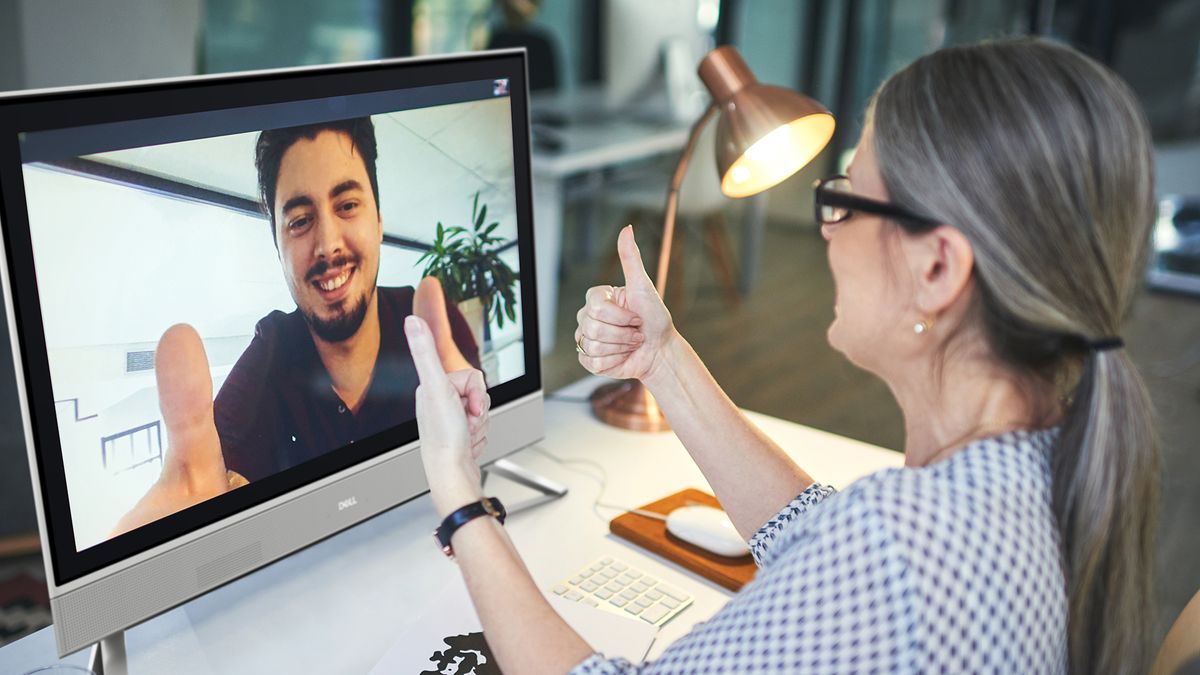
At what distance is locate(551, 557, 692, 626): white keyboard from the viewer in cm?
108

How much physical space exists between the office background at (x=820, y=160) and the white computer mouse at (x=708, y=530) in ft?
4.91

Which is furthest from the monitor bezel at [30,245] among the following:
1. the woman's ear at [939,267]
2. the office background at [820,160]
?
the office background at [820,160]

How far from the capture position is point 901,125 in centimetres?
76

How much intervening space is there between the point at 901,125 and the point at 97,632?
0.81 metres

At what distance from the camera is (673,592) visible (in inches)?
43.8

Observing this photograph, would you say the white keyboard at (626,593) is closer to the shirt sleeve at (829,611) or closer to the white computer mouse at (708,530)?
the white computer mouse at (708,530)

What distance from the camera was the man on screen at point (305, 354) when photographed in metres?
0.91

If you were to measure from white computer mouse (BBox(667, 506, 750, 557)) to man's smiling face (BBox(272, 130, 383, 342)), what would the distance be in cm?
45

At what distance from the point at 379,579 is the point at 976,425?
0.67 m

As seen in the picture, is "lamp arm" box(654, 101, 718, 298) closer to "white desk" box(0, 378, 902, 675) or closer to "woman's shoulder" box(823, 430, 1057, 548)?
"white desk" box(0, 378, 902, 675)

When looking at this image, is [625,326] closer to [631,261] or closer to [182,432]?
[631,261]

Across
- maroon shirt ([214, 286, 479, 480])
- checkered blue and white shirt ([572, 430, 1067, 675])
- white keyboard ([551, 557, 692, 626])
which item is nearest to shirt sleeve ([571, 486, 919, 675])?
checkered blue and white shirt ([572, 430, 1067, 675])

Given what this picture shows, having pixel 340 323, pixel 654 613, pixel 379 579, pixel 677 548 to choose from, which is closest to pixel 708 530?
pixel 677 548

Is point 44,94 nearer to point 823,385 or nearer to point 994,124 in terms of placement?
point 994,124
